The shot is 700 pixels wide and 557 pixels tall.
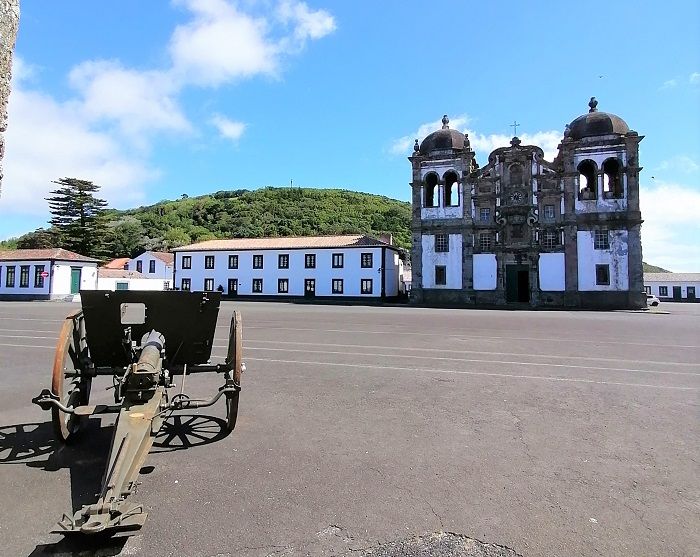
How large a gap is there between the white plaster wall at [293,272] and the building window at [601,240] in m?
19.7

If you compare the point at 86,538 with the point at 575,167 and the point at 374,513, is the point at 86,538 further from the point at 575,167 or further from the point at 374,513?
the point at 575,167

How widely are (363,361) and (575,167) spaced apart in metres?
38.6

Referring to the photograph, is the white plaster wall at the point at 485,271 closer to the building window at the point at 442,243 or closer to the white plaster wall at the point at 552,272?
the building window at the point at 442,243

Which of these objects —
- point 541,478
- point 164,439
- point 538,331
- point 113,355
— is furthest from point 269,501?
point 538,331

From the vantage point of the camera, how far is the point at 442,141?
4412 centimetres

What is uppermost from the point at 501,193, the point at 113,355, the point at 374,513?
the point at 501,193

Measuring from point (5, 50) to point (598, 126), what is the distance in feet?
152

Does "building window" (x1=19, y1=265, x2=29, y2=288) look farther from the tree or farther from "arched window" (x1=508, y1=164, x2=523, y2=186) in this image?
"arched window" (x1=508, y1=164, x2=523, y2=186)

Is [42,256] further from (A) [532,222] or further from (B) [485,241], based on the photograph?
(A) [532,222]

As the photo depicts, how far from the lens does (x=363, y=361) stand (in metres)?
9.81

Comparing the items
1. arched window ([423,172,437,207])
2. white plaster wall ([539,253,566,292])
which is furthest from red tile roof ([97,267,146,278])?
white plaster wall ([539,253,566,292])

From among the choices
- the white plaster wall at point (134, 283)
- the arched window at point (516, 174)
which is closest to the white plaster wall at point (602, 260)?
the arched window at point (516, 174)

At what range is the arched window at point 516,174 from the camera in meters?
42.0

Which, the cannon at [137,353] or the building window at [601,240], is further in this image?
the building window at [601,240]
